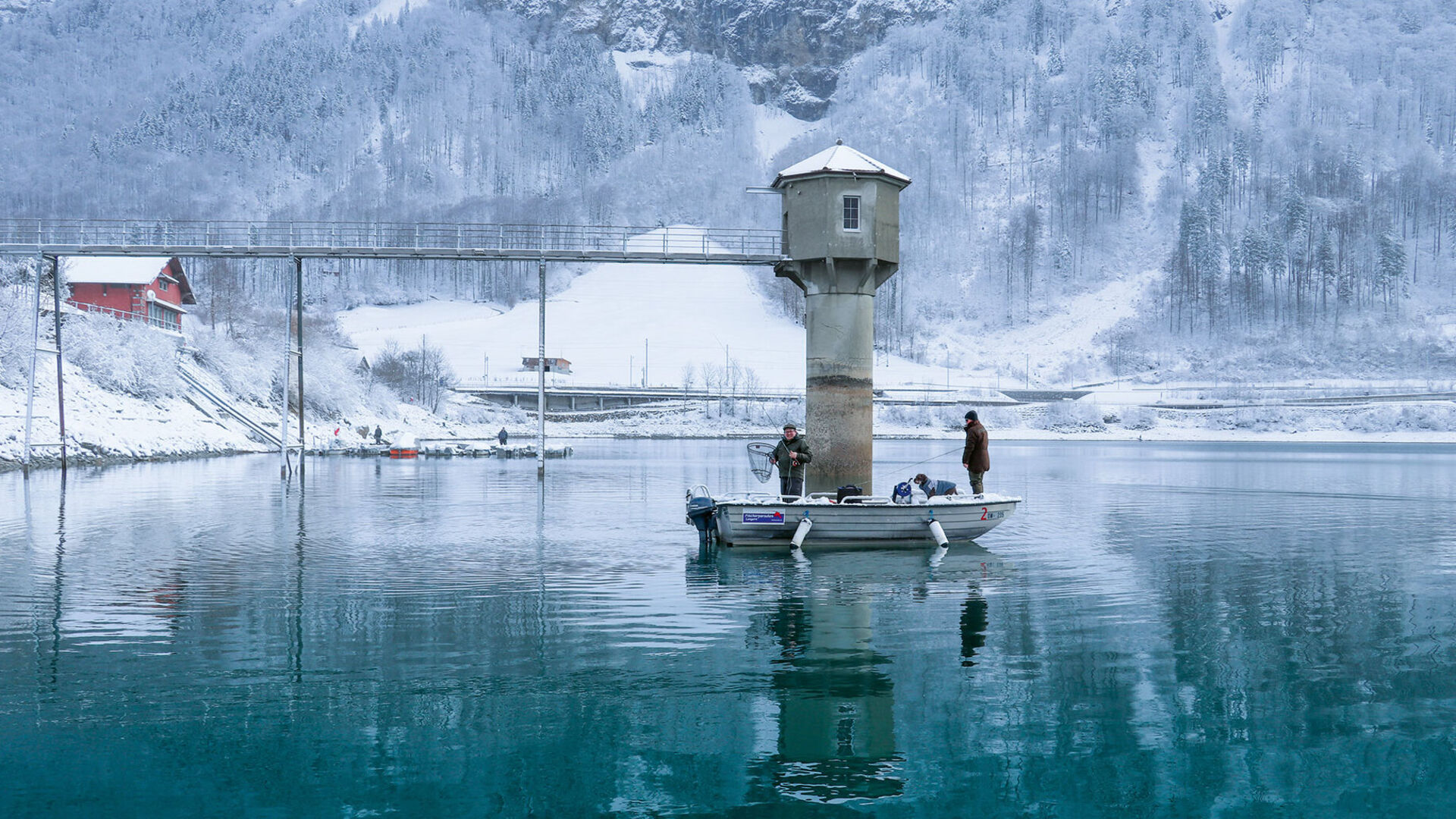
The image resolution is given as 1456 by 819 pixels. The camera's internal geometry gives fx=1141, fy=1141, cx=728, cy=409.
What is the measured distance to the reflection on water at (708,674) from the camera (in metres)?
10.3

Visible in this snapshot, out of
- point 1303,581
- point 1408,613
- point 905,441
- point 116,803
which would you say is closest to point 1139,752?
point 116,803

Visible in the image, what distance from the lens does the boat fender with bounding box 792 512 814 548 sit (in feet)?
88.0

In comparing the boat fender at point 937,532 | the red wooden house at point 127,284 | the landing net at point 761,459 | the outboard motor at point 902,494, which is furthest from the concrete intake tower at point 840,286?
the red wooden house at point 127,284

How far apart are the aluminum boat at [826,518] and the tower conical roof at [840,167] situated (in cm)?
1101

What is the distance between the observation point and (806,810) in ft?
31.6

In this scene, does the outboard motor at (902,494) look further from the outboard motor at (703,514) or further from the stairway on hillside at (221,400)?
the stairway on hillside at (221,400)

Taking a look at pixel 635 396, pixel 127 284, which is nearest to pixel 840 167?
pixel 127 284

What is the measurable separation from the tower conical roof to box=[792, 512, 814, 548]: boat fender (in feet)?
38.6

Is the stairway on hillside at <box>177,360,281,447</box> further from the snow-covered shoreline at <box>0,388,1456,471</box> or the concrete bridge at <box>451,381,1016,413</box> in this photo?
the concrete bridge at <box>451,381,1016,413</box>

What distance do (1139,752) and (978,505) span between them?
17297 millimetres

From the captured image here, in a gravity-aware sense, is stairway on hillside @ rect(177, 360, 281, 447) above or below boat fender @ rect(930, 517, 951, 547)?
above

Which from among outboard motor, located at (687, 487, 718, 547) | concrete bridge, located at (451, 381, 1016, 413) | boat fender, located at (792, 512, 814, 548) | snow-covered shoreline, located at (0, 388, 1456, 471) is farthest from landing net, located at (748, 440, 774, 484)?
concrete bridge, located at (451, 381, 1016, 413)

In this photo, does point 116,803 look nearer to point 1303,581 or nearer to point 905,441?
point 1303,581

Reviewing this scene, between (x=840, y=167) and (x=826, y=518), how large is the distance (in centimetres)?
1207
